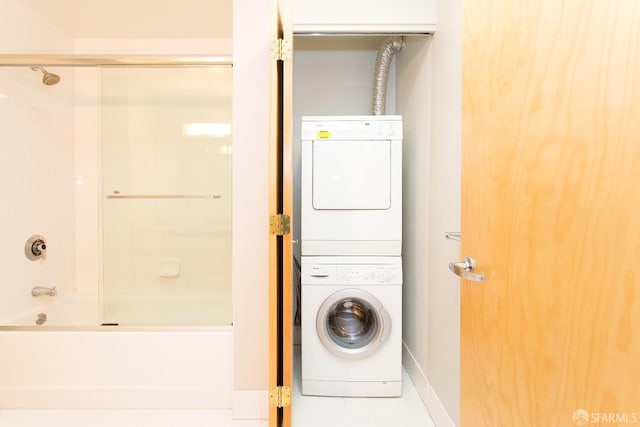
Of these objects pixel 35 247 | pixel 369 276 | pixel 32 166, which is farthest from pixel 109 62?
pixel 369 276

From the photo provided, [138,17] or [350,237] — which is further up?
[138,17]

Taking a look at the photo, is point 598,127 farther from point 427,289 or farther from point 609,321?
point 427,289

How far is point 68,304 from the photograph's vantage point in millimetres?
2482

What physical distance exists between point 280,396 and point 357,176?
131 cm

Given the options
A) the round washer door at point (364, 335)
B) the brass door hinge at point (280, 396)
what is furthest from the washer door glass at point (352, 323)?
the brass door hinge at point (280, 396)

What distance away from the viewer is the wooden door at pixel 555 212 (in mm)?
539

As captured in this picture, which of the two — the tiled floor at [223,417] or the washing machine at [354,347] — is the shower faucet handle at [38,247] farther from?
the washing machine at [354,347]

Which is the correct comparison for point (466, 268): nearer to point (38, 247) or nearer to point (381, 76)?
point (381, 76)

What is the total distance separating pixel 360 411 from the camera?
6.34 ft

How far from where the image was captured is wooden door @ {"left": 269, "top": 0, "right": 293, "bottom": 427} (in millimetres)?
1447

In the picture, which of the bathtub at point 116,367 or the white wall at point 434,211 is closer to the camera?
the white wall at point 434,211

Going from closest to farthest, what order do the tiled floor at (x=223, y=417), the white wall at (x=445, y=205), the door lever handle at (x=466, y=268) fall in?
the door lever handle at (x=466, y=268), the white wall at (x=445, y=205), the tiled floor at (x=223, y=417)
